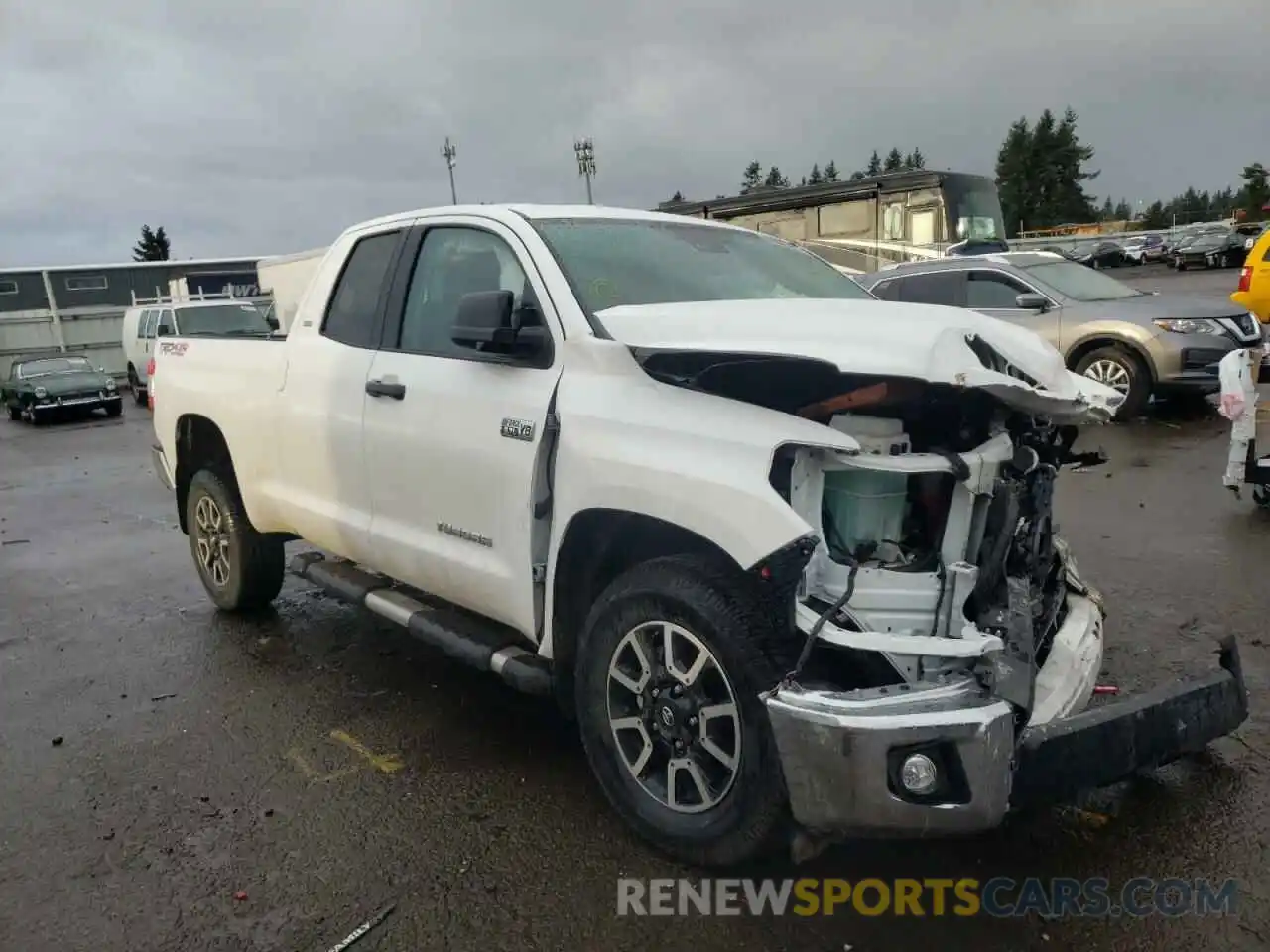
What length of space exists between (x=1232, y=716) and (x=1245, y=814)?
36 centimetres

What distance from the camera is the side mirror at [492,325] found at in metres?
3.26

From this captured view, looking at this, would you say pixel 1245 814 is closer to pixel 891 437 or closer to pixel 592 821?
pixel 891 437

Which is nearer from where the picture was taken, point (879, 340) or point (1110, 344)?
point (879, 340)

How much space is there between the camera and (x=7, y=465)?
575 inches

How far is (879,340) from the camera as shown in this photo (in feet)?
8.66

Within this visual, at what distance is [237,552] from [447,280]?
231cm

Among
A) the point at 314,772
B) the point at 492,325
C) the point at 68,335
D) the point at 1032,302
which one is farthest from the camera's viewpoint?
the point at 68,335

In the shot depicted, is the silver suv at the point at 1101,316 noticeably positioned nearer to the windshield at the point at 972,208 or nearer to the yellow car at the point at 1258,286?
the yellow car at the point at 1258,286

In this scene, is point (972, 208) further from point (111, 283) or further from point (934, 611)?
point (111, 283)

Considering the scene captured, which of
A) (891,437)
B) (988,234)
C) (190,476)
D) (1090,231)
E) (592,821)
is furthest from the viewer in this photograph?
(1090,231)

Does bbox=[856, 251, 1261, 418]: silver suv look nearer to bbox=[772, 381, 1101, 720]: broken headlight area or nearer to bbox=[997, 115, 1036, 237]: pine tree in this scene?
bbox=[772, 381, 1101, 720]: broken headlight area

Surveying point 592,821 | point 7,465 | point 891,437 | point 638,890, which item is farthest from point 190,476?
point 7,465

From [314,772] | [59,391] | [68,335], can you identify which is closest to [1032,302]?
[314,772]

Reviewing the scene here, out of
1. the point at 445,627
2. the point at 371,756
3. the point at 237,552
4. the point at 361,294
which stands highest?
the point at 361,294
